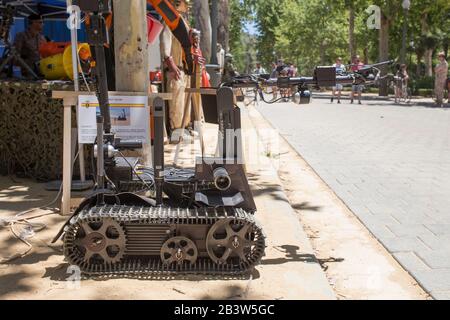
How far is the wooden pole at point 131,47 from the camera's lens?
5355 millimetres

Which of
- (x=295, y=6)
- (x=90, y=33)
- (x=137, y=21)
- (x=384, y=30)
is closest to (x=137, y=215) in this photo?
(x=90, y=33)

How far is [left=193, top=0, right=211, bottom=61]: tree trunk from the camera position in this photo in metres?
13.0

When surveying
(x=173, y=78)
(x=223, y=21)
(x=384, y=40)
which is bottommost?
(x=173, y=78)

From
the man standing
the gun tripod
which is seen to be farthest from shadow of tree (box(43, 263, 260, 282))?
the gun tripod

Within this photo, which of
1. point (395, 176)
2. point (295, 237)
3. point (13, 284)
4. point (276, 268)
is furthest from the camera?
point (395, 176)

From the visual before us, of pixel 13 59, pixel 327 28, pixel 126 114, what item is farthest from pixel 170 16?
pixel 327 28

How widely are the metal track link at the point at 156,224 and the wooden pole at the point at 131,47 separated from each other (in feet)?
5.08

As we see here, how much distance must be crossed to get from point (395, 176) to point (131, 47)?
4.42 metres

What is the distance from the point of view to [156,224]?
3867 mm

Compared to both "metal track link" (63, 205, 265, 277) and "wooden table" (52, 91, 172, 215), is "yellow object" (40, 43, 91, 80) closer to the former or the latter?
"wooden table" (52, 91, 172, 215)

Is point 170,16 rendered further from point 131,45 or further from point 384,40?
point 384,40

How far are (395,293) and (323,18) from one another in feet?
180

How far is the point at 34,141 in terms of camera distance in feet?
22.1

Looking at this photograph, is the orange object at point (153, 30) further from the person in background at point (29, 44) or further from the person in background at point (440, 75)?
the person in background at point (440, 75)
